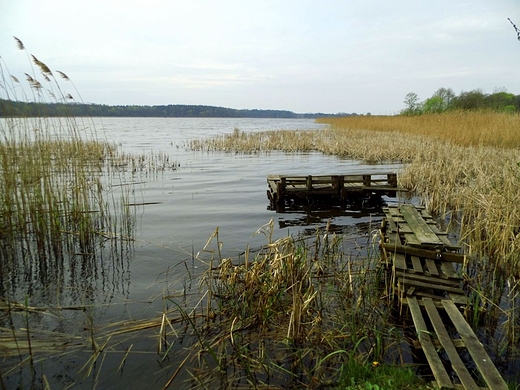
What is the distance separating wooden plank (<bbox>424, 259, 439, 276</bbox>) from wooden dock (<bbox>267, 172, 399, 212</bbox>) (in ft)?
23.0

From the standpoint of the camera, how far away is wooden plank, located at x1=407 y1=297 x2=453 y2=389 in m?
3.27

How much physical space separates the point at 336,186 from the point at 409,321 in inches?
316

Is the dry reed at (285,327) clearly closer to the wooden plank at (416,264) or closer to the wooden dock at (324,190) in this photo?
the wooden plank at (416,264)

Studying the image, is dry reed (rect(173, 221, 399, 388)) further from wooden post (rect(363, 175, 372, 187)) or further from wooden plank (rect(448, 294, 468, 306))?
wooden post (rect(363, 175, 372, 187))

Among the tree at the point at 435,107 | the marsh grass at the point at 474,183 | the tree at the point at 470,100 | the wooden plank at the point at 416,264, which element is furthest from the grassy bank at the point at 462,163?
the tree at the point at 435,107

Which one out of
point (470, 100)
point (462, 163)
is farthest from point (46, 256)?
point (470, 100)

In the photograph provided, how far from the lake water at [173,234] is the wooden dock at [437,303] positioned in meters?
1.99

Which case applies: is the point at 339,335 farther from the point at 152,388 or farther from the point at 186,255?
the point at 186,255

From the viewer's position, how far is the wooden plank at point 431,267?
16.9ft

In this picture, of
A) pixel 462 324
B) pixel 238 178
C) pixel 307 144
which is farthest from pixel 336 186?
pixel 307 144

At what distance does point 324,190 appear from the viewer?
1262cm

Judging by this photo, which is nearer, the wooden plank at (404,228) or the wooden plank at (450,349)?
the wooden plank at (450,349)

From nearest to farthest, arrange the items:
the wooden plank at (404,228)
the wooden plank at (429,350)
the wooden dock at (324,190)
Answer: the wooden plank at (429,350)
the wooden plank at (404,228)
the wooden dock at (324,190)

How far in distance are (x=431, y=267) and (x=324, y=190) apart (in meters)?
7.42
